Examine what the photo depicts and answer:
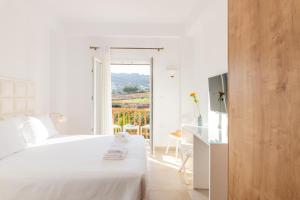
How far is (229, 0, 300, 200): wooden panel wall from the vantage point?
0.79 metres

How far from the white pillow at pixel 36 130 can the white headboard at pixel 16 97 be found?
0.23 metres

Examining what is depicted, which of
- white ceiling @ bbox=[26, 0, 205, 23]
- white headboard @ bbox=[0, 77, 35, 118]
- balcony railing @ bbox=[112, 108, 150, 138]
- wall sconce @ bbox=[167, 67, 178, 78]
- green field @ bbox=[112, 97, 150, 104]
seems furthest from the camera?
green field @ bbox=[112, 97, 150, 104]

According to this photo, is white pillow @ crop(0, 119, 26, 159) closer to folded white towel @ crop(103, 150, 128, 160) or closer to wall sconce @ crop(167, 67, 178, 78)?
folded white towel @ crop(103, 150, 128, 160)

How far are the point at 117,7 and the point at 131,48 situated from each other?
1260 millimetres

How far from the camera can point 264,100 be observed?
0.96 m

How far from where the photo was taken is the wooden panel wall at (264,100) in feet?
2.59

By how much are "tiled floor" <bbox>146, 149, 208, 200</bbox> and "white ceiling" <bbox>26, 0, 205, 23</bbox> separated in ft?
9.17

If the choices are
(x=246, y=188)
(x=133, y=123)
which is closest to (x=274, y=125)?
(x=246, y=188)

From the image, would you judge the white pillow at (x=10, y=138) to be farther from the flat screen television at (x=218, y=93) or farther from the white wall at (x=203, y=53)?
the white wall at (x=203, y=53)

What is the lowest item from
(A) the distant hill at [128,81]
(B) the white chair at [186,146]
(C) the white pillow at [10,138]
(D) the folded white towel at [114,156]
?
(B) the white chair at [186,146]

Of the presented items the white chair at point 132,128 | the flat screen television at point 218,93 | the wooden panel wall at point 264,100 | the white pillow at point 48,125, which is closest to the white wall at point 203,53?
the flat screen television at point 218,93

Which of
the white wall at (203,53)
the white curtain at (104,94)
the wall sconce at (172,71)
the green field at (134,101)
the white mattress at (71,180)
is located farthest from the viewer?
the green field at (134,101)

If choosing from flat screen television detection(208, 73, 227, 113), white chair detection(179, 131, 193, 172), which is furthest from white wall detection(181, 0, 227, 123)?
white chair detection(179, 131, 193, 172)

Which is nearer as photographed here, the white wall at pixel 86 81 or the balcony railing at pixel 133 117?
the white wall at pixel 86 81
